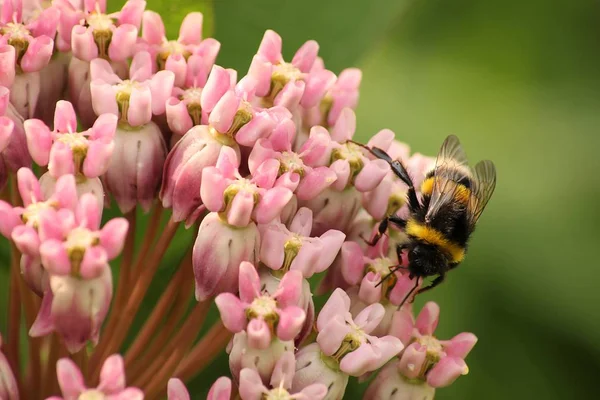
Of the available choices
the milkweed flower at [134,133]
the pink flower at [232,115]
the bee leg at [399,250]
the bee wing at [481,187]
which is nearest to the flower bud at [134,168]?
the milkweed flower at [134,133]

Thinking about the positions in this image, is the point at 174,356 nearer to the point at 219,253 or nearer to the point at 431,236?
the point at 219,253

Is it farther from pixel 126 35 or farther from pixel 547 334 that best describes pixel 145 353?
pixel 547 334

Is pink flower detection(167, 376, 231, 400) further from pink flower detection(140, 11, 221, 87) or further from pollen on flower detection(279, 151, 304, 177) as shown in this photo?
pink flower detection(140, 11, 221, 87)

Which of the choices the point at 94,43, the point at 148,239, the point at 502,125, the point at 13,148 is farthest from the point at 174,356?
the point at 502,125

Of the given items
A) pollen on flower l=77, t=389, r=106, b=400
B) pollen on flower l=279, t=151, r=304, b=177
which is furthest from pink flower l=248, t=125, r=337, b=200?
pollen on flower l=77, t=389, r=106, b=400

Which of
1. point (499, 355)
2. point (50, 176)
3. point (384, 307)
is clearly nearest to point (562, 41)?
point (499, 355)
